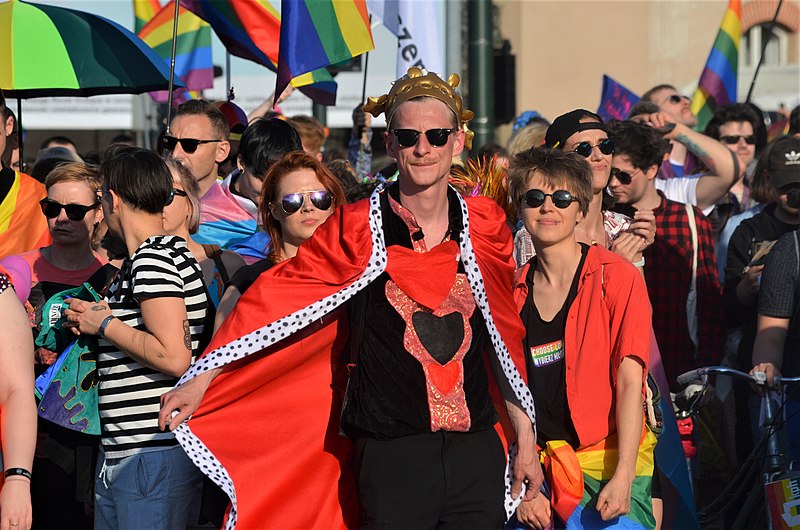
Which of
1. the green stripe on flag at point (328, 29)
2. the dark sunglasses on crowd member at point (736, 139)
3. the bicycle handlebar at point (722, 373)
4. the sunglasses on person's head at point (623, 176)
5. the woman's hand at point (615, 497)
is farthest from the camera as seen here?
the dark sunglasses on crowd member at point (736, 139)

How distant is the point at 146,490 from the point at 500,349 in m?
1.32

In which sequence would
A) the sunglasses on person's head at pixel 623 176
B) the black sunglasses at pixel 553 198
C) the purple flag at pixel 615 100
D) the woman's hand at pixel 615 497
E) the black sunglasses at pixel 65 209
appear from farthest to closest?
1. the purple flag at pixel 615 100
2. the sunglasses on person's head at pixel 623 176
3. the black sunglasses at pixel 65 209
4. the black sunglasses at pixel 553 198
5. the woman's hand at pixel 615 497

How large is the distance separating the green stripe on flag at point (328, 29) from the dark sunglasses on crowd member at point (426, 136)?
9.75ft

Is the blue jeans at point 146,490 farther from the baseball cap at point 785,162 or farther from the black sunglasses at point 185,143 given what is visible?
the baseball cap at point 785,162

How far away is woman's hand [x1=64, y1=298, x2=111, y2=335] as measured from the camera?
4230 mm

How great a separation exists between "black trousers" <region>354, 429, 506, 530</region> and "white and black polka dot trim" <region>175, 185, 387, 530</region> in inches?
17.4

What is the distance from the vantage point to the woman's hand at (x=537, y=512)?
14.0 ft

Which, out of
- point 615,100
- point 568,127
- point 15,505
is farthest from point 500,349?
point 615,100

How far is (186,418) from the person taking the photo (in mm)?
3963

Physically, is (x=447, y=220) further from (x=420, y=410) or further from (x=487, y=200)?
(x=420, y=410)

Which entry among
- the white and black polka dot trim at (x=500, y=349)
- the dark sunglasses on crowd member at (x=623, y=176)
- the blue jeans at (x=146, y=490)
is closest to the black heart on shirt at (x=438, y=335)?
the white and black polka dot trim at (x=500, y=349)

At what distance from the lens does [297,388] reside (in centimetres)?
416

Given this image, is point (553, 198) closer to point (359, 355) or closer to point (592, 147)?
point (592, 147)

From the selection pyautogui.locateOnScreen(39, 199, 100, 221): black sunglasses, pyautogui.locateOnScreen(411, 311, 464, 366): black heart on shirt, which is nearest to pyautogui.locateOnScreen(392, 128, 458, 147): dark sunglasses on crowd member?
pyautogui.locateOnScreen(411, 311, 464, 366): black heart on shirt
